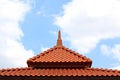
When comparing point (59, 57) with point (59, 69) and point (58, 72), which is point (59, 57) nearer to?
point (59, 69)

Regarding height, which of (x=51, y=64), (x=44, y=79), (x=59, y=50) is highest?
(x=59, y=50)

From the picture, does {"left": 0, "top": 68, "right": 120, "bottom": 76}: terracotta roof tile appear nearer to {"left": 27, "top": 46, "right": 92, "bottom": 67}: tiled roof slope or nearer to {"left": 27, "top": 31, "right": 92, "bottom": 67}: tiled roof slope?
{"left": 27, "top": 31, "right": 92, "bottom": 67}: tiled roof slope

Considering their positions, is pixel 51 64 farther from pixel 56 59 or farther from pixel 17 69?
pixel 17 69

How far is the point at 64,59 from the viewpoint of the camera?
595 inches

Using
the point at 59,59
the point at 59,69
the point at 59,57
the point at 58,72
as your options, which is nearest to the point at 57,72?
the point at 58,72

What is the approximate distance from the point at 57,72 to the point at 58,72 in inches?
1.8

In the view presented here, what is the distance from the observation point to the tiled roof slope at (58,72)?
13234 millimetres

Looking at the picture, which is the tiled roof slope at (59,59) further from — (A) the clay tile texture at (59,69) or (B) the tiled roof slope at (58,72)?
(B) the tiled roof slope at (58,72)

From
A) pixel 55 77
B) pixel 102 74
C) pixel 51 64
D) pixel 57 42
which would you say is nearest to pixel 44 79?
pixel 55 77

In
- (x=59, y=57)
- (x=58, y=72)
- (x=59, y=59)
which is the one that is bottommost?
(x=58, y=72)

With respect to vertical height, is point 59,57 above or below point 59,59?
above

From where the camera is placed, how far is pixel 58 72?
44.5ft

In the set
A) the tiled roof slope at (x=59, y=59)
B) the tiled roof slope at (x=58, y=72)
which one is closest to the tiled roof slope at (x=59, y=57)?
the tiled roof slope at (x=59, y=59)

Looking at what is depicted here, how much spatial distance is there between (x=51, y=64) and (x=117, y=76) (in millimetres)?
3313
